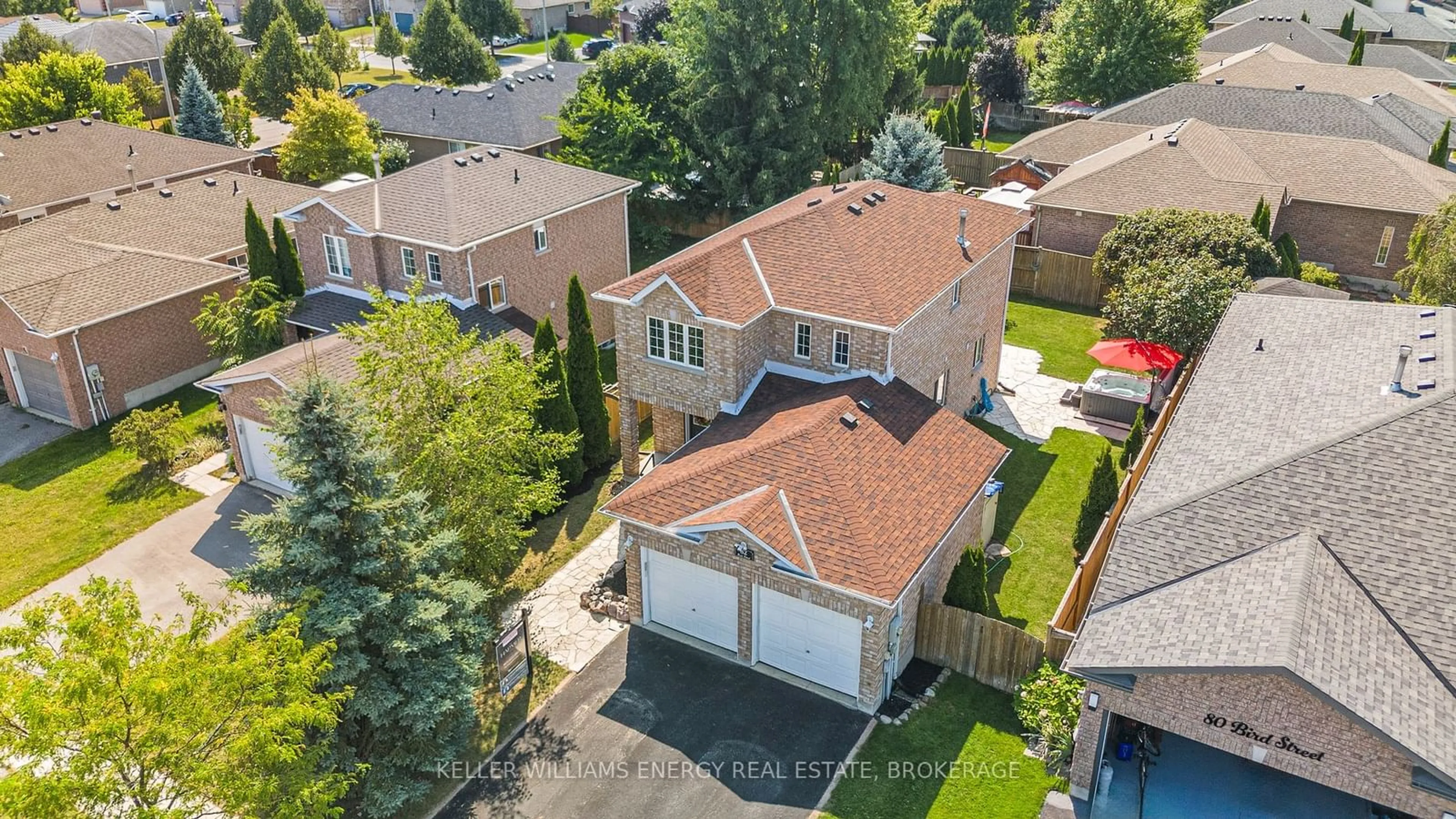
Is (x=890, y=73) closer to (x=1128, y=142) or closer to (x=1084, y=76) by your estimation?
(x=1128, y=142)

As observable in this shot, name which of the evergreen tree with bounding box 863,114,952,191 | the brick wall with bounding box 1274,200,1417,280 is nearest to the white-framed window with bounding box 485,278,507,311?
the evergreen tree with bounding box 863,114,952,191

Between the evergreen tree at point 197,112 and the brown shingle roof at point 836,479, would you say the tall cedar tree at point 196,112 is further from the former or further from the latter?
the brown shingle roof at point 836,479

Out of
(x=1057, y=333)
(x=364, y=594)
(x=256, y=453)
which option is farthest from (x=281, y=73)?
(x=364, y=594)

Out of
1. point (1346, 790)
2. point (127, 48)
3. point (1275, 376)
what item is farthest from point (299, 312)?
point (127, 48)

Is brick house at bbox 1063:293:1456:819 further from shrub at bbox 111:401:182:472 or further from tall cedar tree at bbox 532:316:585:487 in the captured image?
shrub at bbox 111:401:182:472

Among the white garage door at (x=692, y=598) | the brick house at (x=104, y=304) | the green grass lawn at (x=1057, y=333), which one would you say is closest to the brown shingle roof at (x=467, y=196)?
the brick house at (x=104, y=304)

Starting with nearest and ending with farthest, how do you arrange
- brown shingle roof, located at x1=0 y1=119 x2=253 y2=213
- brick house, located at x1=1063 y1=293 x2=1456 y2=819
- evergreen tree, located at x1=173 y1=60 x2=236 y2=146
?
1. brick house, located at x1=1063 y1=293 x2=1456 y2=819
2. brown shingle roof, located at x1=0 y1=119 x2=253 y2=213
3. evergreen tree, located at x1=173 y1=60 x2=236 y2=146

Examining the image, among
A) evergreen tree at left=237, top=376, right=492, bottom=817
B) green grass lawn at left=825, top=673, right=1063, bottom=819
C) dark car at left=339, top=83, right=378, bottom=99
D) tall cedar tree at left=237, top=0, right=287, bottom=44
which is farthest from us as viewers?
tall cedar tree at left=237, top=0, right=287, bottom=44
